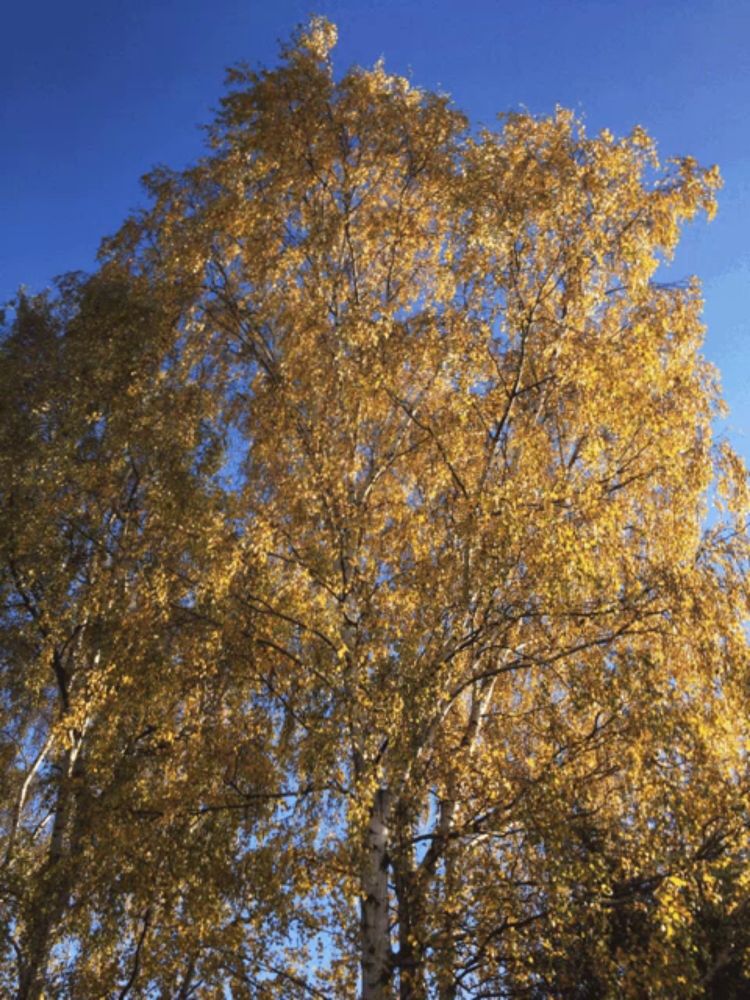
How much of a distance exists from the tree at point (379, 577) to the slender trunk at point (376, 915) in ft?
0.14

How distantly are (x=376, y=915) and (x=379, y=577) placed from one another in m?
3.92

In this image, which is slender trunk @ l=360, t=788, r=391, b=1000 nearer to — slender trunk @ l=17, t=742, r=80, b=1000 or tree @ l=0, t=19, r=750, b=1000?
tree @ l=0, t=19, r=750, b=1000

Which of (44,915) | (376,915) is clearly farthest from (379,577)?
(44,915)

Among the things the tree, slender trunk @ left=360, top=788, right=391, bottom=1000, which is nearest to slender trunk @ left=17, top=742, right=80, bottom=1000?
the tree

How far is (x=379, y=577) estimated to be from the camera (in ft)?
32.3

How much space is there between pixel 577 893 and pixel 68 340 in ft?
39.0

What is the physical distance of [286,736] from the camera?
843 centimetres

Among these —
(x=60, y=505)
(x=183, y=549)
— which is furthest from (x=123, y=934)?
(x=60, y=505)

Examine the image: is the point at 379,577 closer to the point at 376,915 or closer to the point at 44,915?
the point at 376,915

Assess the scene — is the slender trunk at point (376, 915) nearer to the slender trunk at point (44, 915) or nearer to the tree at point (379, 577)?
the tree at point (379, 577)

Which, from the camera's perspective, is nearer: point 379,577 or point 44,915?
point 44,915

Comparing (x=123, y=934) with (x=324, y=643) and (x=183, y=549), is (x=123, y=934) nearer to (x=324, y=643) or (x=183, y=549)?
(x=324, y=643)

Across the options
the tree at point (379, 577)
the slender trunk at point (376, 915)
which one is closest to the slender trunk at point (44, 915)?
the tree at point (379, 577)

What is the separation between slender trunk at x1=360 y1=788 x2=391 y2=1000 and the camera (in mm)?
7125
